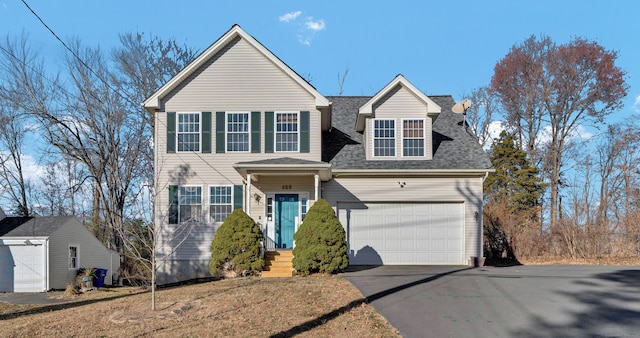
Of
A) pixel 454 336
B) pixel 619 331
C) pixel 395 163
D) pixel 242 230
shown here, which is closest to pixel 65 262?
pixel 242 230

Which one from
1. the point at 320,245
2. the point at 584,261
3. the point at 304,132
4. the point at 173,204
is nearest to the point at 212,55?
the point at 304,132

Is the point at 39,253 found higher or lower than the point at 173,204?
lower

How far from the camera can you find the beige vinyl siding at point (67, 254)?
2052 centimetres

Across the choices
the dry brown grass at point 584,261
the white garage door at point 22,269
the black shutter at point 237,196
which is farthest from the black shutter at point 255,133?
the dry brown grass at point 584,261

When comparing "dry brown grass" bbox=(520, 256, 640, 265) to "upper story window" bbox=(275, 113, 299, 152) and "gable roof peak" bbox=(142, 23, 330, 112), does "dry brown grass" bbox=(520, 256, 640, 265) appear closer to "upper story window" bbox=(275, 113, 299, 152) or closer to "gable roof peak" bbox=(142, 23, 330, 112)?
"upper story window" bbox=(275, 113, 299, 152)

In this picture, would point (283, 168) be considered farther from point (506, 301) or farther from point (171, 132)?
point (506, 301)

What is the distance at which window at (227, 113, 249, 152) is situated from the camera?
16.8 metres

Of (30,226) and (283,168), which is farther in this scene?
(30,226)

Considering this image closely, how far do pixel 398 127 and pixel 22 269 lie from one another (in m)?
15.7

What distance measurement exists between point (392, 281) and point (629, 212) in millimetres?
11462

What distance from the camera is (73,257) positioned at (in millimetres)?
22125

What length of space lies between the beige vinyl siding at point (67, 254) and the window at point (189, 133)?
26.3 feet

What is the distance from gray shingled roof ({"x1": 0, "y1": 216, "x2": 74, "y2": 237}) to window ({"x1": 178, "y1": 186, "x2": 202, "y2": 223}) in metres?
7.41

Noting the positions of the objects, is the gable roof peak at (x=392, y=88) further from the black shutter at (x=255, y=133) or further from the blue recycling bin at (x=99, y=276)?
the blue recycling bin at (x=99, y=276)
